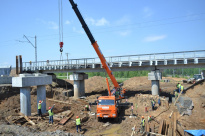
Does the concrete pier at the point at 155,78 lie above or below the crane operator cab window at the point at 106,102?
above

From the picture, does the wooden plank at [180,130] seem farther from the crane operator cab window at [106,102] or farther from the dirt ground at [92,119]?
the crane operator cab window at [106,102]

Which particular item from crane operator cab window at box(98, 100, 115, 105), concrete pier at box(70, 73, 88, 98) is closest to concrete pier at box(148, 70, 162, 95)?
crane operator cab window at box(98, 100, 115, 105)

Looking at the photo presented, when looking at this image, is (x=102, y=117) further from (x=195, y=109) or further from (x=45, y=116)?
(x=195, y=109)

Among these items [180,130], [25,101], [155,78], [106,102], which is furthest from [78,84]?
[180,130]

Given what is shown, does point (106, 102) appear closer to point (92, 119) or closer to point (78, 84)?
point (92, 119)

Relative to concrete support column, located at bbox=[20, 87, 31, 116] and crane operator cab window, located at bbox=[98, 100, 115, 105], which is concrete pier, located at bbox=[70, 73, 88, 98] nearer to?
concrete support column, located at bbox=[20, 87, 31, 116]

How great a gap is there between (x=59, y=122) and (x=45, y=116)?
2.83 metres

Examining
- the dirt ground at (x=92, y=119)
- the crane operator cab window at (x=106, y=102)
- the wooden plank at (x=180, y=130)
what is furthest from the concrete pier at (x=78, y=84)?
the wooden plank at (x=180, y=130)

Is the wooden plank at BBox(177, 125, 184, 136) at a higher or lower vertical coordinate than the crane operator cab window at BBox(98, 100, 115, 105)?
lower

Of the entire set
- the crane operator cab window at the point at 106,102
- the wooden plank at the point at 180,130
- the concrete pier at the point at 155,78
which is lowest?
the wooden plank at the point at 180,130

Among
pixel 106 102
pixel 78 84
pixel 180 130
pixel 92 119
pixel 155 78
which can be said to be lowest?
pixel 92 119

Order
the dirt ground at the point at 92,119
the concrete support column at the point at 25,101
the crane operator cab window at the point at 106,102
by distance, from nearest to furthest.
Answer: the dirt ground at the point at 92,119 → the crane operator cab window at the point at 106,102 → the concrete support column at the point at 25,101

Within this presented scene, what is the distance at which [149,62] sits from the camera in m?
26.1

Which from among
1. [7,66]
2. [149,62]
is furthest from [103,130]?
[7,66]
